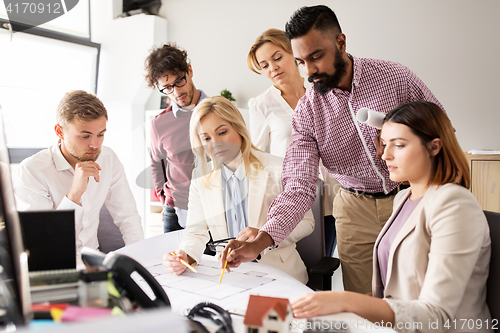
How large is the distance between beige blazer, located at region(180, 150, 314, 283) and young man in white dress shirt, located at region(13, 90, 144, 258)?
396 millimetres

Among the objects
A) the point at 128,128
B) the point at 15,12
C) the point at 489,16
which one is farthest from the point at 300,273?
the point at 15,12

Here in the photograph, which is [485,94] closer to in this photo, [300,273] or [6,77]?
[300,273]

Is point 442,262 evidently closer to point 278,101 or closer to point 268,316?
point 268,316

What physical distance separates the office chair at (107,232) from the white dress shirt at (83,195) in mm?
41

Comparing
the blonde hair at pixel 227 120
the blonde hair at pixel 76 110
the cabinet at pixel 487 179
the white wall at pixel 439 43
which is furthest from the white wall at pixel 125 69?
the cabinet at pixel 487 179

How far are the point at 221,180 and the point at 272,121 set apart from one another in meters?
0.62

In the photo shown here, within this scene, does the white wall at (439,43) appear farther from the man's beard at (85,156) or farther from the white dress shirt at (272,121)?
the man's beard at (85,156)

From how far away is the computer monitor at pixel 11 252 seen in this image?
1.32 feet

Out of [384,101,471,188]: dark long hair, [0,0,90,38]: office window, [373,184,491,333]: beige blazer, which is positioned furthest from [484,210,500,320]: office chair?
[0,0,90,38]: office window

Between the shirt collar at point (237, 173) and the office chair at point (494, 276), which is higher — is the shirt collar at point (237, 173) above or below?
above

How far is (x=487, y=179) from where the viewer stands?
2.28 m

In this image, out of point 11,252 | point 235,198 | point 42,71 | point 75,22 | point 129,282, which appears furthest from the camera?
point 75,22

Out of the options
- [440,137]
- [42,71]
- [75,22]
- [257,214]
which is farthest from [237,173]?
[75,22]

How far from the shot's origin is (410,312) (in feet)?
2.77
